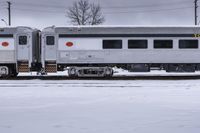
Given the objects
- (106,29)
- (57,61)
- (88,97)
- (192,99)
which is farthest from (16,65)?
(192,99)

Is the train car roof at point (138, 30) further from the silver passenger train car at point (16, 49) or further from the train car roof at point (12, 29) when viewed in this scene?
the train car roof at point (12, 29)

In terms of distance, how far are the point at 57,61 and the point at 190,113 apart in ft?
60.1

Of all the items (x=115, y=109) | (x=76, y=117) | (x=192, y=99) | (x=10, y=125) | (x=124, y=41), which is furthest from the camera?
(x=124, y=41)

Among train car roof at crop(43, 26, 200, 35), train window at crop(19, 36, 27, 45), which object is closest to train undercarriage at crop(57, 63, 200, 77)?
train car roof at crop(43, 26, 200, 35)

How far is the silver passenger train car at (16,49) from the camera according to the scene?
97.3 ft

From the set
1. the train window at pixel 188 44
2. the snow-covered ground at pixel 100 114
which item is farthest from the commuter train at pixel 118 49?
the snow-covered ground at pixel 100 114

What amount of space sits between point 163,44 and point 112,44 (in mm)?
3405

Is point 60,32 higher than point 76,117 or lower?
higher

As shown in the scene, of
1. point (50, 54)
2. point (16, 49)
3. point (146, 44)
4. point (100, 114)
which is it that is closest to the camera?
point (100, 114)

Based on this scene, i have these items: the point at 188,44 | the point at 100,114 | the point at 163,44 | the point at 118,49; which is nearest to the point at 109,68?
the point at 118,49

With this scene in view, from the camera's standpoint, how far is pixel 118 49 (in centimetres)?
2903

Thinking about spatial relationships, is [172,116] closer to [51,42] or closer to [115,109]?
[115,109]

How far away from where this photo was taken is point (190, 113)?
11891mm

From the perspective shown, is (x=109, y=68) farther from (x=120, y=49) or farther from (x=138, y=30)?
(x=138, y=30)
